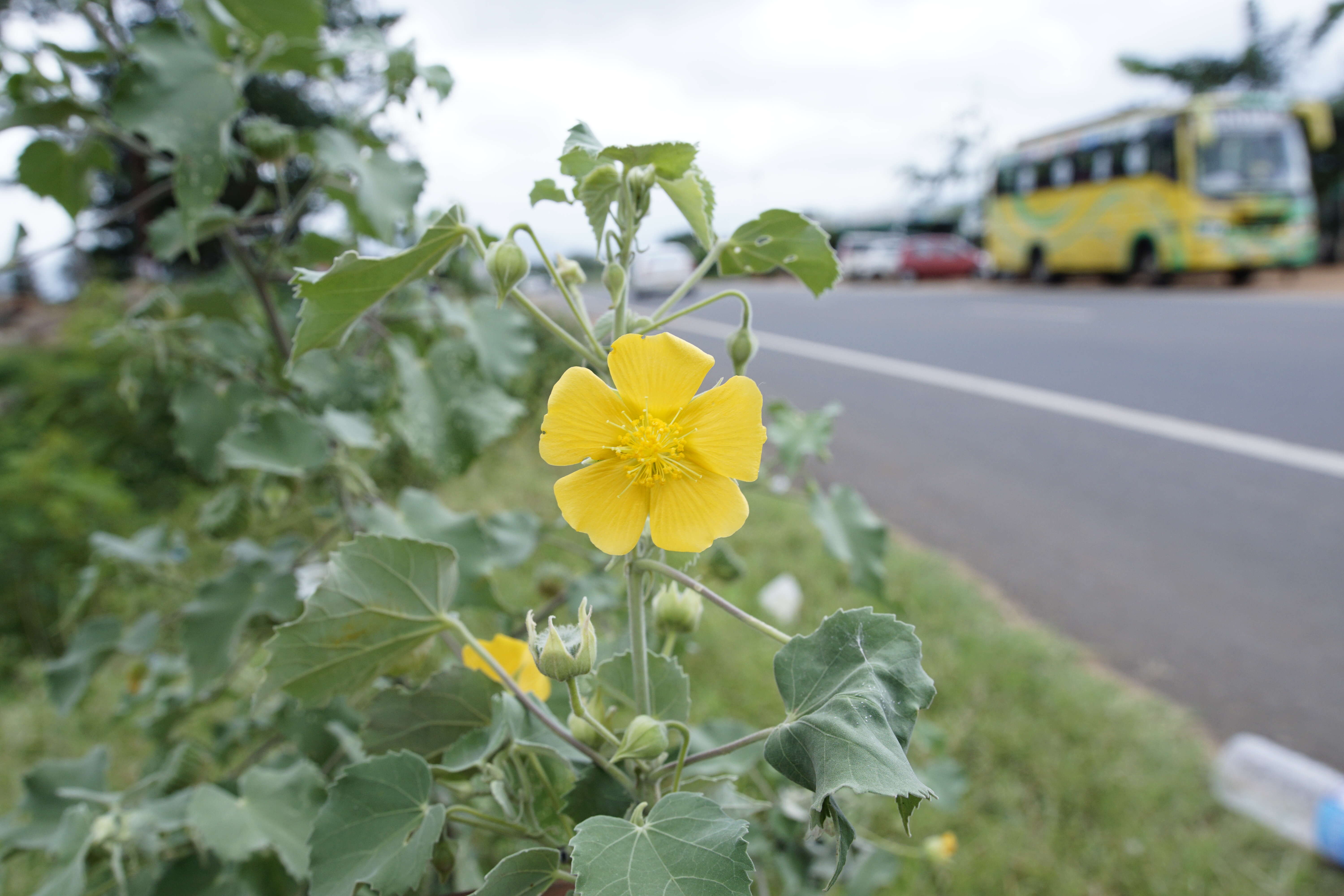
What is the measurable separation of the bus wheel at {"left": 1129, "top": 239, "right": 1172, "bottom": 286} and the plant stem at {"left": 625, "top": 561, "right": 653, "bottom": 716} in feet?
47.2

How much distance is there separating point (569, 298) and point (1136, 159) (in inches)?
557

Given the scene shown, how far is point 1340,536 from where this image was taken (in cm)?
371

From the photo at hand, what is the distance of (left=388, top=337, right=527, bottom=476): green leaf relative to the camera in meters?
1.39

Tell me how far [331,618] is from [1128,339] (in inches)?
358

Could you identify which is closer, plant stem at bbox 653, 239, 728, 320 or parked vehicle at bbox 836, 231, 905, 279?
plant stem at bbox 653, 239, 728, 320

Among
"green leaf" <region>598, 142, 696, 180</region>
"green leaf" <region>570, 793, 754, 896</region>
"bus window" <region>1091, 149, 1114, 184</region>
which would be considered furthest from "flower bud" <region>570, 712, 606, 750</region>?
"bus window" <region>1091, 149, 1114, 184</region>

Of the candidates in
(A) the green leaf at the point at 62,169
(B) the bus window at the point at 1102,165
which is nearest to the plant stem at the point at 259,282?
(A) the green leaf at the point at 62,169

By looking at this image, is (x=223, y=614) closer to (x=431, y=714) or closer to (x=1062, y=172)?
(x=431, y=714)

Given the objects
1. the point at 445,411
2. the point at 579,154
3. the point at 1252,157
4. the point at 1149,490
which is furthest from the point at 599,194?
the point at 1252,157

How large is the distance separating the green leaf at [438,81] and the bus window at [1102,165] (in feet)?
46.2

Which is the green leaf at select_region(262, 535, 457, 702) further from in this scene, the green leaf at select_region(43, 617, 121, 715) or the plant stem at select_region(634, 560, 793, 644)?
the green leaf at select_region(43, 617, 121, 715)

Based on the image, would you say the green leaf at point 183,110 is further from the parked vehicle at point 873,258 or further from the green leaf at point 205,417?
the parked vehicle at point 873,258

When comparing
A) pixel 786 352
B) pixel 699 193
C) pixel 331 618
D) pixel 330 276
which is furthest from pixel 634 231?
pixel 786 352

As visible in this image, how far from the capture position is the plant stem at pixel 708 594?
57 cm
